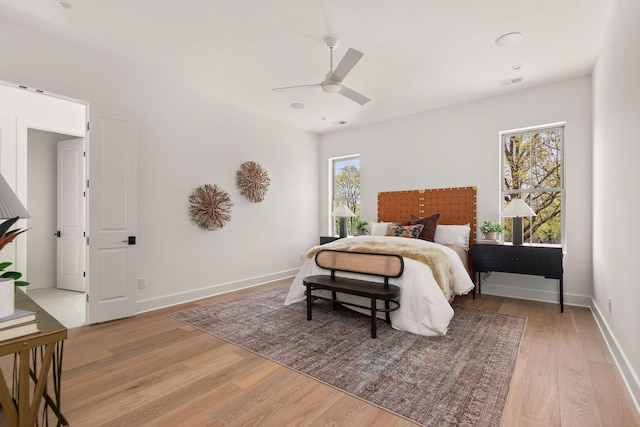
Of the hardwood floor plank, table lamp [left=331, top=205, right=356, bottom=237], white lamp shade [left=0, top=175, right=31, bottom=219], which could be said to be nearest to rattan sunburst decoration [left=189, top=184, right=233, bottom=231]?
table lamp [left=331, top=205, right=356, bottom=237]

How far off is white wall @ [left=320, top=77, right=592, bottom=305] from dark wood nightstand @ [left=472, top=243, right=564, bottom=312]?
1.56 ft

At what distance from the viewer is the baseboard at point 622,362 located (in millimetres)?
1916

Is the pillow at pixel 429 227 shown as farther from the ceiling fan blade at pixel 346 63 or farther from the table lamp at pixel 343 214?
the ceiling fan blade at pixel 346 63

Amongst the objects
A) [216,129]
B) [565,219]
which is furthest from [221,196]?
[565,219]

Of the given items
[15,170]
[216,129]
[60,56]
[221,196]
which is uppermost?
[60,56]

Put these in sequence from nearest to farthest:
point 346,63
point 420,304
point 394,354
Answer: point 394,354
point 346,63
point 420,304

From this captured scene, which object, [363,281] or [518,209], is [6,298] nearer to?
[363,281]

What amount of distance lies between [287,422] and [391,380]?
801 millimetres

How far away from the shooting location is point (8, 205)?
4.23 ft

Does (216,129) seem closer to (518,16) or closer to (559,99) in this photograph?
(518,16)

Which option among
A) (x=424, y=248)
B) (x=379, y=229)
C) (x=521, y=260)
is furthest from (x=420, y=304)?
(x=379, y=229)

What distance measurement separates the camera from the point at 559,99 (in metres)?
4.04

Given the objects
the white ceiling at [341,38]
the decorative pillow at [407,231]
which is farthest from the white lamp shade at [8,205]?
the decorative pillow at [407,231]

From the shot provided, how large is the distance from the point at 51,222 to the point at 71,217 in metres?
0.55
